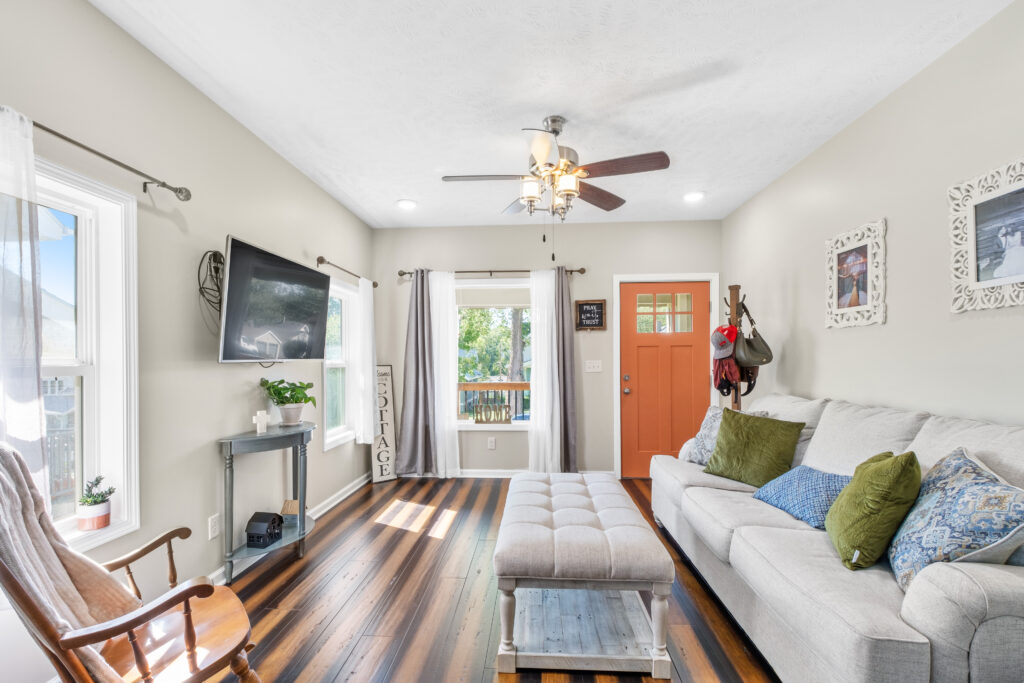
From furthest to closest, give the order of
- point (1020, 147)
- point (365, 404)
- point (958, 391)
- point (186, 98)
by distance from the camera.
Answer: point (365, 404), point (186, 98), point (958, 391), point (1020, 147)

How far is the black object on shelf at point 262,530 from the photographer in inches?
105

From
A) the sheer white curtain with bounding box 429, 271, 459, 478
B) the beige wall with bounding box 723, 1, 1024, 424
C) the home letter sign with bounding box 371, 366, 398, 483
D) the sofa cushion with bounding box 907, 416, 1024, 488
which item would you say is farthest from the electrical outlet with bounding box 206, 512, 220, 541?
the beige wall with bounding box 723, 1, 1024, 424

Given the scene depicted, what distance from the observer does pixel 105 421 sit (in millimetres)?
1966

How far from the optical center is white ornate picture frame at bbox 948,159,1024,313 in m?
1.78

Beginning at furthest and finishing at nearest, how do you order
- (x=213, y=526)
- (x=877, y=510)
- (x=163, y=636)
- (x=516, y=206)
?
(x=516, y=206), (x=213, y=526), (x=877, y=510), (x=163, y=636)

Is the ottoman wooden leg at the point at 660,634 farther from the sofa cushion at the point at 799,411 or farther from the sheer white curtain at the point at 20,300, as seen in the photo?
the sheer white curtain at the point at 20,300

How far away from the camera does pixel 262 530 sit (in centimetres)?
266

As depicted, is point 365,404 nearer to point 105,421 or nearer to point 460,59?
point 105,421

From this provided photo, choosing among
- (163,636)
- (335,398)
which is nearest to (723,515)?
(163,636)

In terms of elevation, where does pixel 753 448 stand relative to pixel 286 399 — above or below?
below

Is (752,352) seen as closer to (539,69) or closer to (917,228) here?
(917,228)

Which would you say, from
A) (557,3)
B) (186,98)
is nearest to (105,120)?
(186,98)

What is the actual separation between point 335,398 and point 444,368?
108 centimetres

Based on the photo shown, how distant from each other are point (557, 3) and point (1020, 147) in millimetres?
1865
